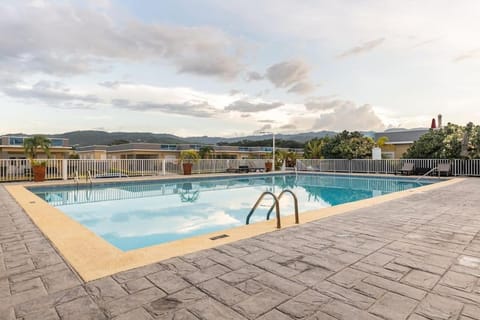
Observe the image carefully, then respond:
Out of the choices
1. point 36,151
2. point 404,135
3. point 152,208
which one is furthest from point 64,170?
point 404,135

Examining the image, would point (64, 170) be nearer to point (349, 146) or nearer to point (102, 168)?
point (102, 168)

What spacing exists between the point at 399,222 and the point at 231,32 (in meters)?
10.4

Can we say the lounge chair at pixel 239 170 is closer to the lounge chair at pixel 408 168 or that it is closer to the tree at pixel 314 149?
the tree at pixel 314 149

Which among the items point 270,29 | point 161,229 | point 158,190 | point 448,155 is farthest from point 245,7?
point 448,155

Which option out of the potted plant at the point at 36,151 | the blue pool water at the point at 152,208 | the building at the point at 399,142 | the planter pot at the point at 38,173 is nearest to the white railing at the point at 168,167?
the potted plant at the point at 36,151

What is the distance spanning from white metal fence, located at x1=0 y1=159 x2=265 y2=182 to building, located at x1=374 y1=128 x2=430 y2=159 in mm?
13735

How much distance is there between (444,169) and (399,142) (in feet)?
33.8

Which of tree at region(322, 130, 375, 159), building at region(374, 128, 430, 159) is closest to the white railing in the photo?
tree at region(322, 130, 375, 159)

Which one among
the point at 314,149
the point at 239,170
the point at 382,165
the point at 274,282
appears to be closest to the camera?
the point at 274,282

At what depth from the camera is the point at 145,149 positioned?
3466cm

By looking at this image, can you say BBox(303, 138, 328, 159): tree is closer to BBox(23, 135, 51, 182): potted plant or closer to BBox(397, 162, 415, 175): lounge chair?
BBox(397, 162, 415, 175): lounge chair

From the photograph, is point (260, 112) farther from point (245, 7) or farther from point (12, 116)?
point (12, 116)

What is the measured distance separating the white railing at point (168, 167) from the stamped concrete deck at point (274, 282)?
31.7ft

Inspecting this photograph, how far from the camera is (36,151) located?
39.7 feet
